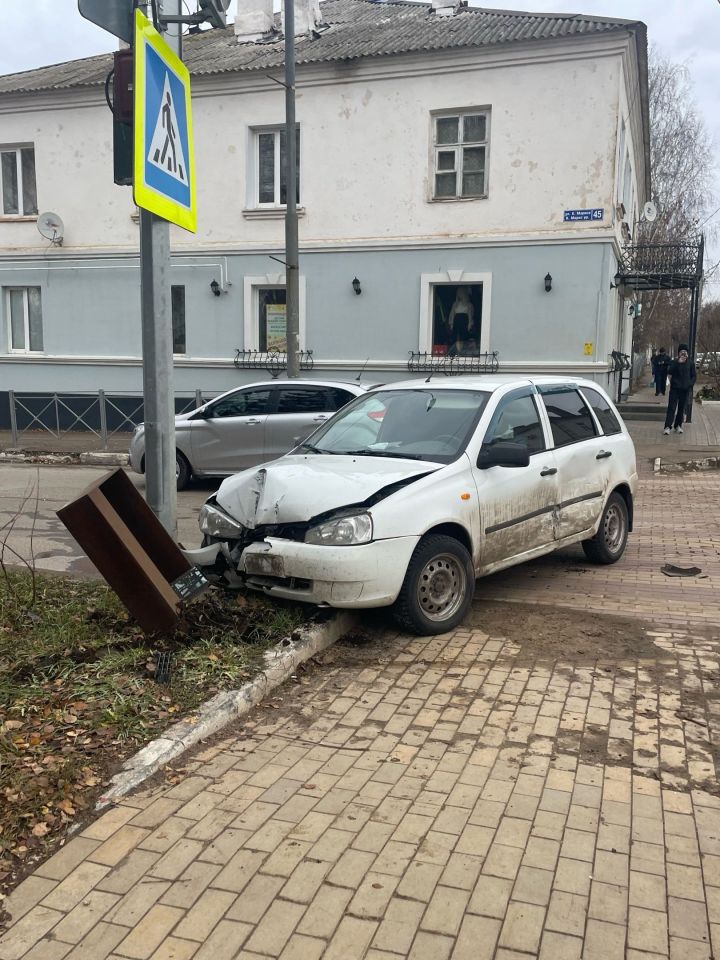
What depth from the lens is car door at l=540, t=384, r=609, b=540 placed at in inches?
262

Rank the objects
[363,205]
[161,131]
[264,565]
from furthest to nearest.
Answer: [363,205], [264,565], [161,131]

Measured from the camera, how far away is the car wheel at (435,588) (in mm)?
5219

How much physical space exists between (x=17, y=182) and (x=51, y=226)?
1.98m

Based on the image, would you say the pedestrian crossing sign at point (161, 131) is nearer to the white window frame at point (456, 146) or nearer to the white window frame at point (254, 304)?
the white window frame at point (456, 146)

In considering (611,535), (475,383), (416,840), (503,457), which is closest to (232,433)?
(475,383)

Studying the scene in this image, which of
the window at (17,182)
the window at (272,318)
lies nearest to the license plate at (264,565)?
the window at (272,318)

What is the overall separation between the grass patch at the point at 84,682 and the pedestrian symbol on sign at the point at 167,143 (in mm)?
2570

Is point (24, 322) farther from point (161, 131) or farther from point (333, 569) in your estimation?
point (333, 569)

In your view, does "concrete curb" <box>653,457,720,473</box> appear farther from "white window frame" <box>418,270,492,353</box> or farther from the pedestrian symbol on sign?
the pedestrian symbol on sign

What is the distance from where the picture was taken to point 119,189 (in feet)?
63.6

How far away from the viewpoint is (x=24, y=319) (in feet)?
68.2

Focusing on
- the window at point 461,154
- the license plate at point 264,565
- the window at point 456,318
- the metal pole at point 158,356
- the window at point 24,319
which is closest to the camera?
the metal pole at point 158,356

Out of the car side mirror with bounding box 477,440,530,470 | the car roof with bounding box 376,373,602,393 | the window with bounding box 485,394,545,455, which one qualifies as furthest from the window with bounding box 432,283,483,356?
the car side mirror with bounding box 477,440,530,470

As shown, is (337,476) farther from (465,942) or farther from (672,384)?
(672,384)
